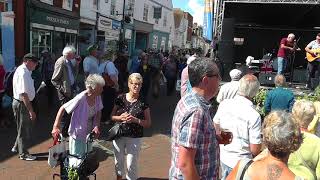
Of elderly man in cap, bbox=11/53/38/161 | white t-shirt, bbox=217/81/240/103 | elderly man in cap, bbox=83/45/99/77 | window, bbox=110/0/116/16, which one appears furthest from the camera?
window, bbox=110/0/116/16

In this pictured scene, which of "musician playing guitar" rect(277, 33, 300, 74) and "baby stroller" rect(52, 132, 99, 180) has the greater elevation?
"musician playing guitar" rect(277, 33, 300, 74)

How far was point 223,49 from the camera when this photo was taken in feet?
43.0

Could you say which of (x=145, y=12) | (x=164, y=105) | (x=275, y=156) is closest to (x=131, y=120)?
(x=275, y=156)

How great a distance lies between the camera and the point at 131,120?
17.0ft

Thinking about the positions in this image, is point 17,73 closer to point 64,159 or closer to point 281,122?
point 64,159

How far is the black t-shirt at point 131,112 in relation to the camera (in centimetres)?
521

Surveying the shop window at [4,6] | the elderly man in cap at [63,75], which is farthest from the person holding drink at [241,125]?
the shop window at [4,6]

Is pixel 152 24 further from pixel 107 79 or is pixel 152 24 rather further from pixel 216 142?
pixel 216 142

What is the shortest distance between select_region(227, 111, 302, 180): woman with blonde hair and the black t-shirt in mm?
2622

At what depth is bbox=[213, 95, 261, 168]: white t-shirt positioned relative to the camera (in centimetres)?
408

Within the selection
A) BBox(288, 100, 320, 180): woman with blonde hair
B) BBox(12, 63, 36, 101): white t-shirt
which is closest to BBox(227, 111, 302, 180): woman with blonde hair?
BBox(288, 100, 320, 180): woman with blonde hair

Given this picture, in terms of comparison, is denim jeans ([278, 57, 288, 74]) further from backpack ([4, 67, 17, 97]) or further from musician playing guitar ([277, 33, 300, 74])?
backpack ([4, 67, 17, 97])

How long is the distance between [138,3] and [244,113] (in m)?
29.2

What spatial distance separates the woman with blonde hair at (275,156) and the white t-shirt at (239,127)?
1355mm
